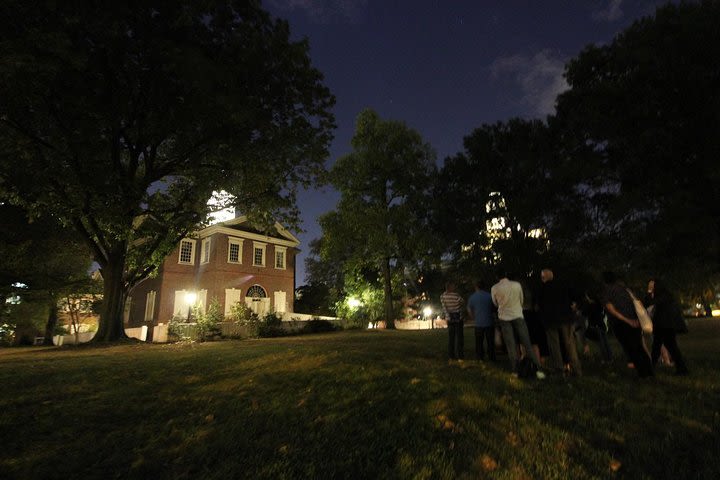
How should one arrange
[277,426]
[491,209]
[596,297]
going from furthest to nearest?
[491,209] < [596,297] < [277,426]

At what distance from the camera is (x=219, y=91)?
499 inches

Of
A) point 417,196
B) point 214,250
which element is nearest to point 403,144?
point 417,196

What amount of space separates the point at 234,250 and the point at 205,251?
231 cm

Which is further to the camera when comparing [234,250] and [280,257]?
[280,257]

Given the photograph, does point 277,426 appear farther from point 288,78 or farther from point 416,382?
point 288,78

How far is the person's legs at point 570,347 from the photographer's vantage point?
252 inches

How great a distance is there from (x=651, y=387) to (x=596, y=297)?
3.07m

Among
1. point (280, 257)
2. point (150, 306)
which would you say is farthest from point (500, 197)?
point (150, 306)

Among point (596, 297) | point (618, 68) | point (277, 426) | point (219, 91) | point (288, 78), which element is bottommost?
point (277, 426)

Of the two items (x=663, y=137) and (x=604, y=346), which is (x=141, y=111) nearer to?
(x=604, y=346)

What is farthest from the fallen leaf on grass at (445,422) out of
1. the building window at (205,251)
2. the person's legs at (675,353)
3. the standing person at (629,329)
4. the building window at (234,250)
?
the building window at (205,251)

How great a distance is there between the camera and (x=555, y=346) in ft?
22.0

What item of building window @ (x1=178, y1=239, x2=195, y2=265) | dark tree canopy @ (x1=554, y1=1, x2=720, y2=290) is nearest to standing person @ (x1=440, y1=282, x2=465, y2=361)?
dark tree canopy @ (x1=554, y1=1, x2=720, y2=290)

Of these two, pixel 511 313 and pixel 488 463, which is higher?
pixel 511 313
